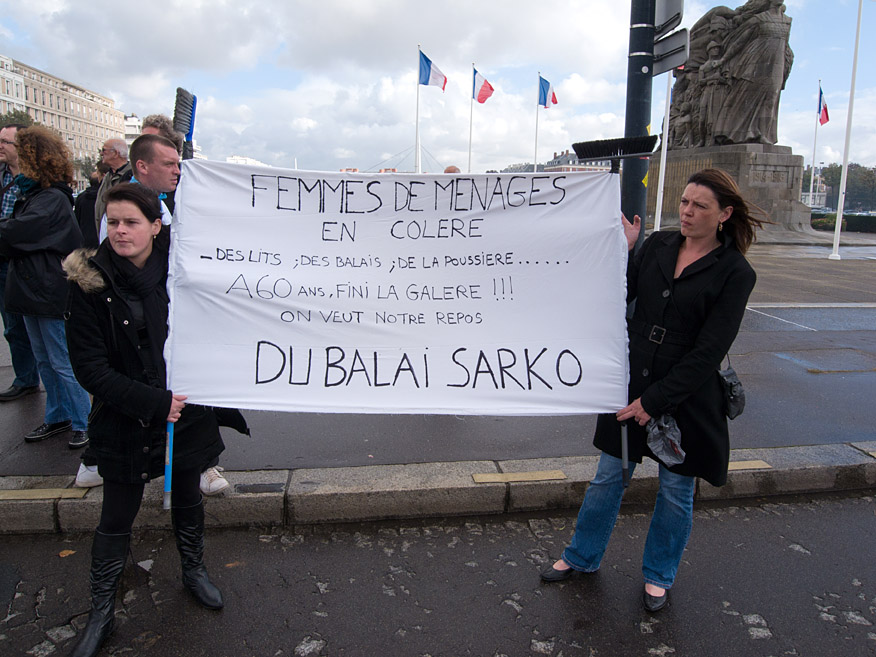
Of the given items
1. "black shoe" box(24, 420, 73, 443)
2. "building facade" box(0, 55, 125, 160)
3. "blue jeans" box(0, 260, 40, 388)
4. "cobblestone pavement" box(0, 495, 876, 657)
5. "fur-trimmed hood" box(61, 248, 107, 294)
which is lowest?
"cobblestone pavement" box(0, 495, 876, 657)

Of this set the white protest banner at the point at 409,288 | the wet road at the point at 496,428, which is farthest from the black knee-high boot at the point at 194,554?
the wet road at the point at 496,428

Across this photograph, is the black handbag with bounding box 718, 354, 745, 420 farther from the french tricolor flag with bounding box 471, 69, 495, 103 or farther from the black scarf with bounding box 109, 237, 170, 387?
the french tricolor flag with bounding box 471, 69, 495, 103

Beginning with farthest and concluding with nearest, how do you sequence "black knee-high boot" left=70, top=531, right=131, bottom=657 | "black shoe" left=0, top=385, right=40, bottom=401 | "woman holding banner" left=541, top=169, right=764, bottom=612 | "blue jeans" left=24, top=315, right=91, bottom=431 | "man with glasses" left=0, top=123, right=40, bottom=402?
"black shoe" left=0, top=385, right=40, bottom=401, "man with glasses" left=0, top=123, right=40, bottom=402, "blue jeans" left=24, top=315, right=91, bottom=431, "woman holding banner" left=541, top=169, right=764, bottom=612, "black knee-high boot" left=70, top=531, right=131, bottom=657

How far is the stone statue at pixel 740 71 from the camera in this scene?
22.1 m

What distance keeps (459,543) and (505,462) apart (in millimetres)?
805

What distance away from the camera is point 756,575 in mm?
2969

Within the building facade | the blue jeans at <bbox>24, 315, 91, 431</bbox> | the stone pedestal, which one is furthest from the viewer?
the building facade

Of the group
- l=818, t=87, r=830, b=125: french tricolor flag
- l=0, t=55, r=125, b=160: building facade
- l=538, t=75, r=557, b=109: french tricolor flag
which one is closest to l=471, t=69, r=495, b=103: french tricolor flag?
l=538, t=75, r=557, b=109: french tricolor flag

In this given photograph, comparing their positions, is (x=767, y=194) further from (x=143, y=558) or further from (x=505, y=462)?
(x=143, y=558)

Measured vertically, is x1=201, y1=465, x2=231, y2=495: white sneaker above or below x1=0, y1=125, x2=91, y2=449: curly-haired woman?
below

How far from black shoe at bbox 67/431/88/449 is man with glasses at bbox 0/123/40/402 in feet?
3.38

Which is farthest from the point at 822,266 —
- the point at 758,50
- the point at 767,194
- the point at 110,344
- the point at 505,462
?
the point at 110,344

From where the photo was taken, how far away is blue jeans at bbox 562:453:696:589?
2.67 m

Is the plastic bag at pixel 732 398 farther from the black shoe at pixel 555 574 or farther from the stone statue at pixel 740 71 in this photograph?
the stone statue at pixel 740 71
